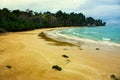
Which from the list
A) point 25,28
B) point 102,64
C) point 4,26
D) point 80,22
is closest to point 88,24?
point 80,22

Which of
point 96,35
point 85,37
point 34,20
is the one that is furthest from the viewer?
point 34,20

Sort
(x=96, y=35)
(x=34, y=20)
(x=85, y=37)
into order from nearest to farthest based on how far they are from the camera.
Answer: (x=85, y=37)
(x=96, y=35)
(x=34, y=20)

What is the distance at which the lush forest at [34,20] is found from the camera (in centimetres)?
6405

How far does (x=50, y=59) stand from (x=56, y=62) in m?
1.11

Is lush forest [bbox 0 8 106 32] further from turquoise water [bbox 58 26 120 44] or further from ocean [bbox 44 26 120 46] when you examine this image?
turquoise water [bbox 58 26 120 44]

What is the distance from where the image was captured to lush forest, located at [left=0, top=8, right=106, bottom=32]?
6405 cm

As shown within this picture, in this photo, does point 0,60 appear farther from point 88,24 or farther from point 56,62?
point 88,24

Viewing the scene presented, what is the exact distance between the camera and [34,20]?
386 ft

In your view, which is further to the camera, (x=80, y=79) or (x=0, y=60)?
(x=0, y=60)

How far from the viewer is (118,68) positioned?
56.3 feet

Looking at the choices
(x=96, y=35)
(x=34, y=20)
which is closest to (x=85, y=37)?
(x=96, y=35)

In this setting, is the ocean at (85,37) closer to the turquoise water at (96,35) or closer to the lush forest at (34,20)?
the turquoise water at (96,35)

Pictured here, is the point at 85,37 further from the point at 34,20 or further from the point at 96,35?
the point at 34,20

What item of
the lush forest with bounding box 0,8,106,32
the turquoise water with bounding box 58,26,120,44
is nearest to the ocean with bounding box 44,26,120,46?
the turquoise water with bounding box 58,26,120,44
